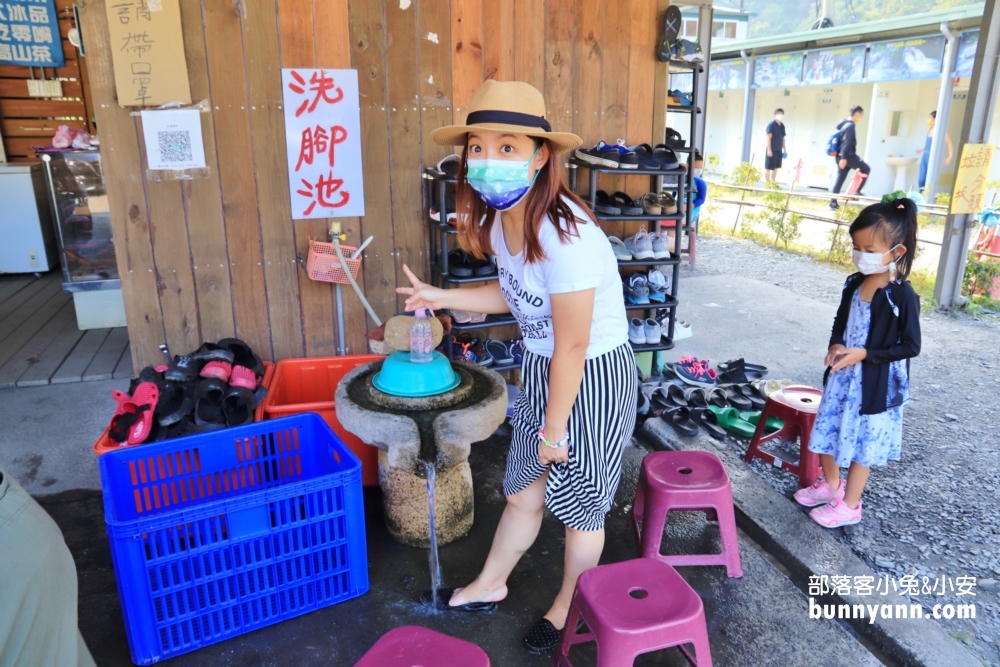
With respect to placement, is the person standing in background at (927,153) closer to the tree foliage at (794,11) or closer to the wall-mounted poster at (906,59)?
the wall-mounted poster at (906,59)

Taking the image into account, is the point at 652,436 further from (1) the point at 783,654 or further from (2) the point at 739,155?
(2) the point at 739,155

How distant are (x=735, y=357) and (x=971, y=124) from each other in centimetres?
352

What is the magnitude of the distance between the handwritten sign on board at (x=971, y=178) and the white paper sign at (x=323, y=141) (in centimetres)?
595

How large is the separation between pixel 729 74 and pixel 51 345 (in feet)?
59.6

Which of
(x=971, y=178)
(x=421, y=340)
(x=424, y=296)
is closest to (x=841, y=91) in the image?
(x=971, y=178)

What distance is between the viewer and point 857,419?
3230mm

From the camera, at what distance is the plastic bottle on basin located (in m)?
2.86

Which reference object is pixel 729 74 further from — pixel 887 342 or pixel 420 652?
pixel 420 652

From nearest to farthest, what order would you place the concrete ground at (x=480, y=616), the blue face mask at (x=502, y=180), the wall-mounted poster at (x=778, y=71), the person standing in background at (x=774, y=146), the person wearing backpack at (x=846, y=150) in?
the blue face mask at (x=502, y=180) < the concrete ground at (x=480, y=616) < the person wearing backpack at (x=846, y=150) < the wall-mounted poster at (x=778, y=71) < the person standing in background at (x=774, y=146)

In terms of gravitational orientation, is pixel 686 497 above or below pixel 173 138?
below

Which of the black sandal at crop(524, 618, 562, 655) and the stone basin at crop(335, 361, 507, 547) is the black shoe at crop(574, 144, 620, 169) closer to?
the stone basin at crop(335, 361, 507, 547)

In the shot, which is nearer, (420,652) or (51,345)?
(420,652)

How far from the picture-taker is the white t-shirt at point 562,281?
2.11m

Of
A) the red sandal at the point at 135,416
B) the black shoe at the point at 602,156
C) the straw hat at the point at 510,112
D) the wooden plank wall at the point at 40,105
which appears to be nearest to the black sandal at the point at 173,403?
the red sandal at the point at 135,416
